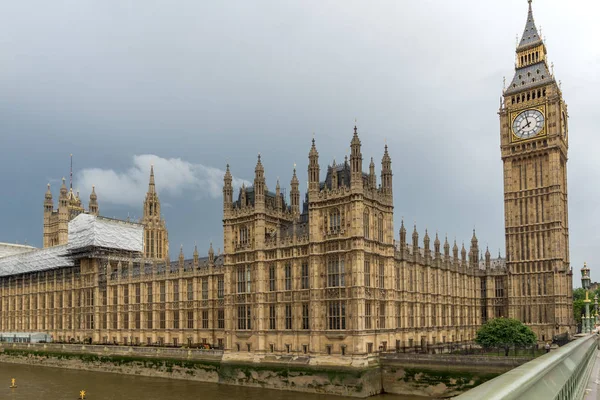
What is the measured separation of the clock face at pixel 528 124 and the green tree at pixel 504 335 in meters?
40.5

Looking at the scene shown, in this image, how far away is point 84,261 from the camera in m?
116

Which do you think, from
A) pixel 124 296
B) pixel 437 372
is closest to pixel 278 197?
pixel 437 372

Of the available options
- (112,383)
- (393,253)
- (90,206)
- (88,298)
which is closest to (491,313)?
(393,253)

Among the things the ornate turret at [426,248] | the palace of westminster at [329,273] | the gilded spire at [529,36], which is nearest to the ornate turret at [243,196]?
the palace of westminster at [329,273]

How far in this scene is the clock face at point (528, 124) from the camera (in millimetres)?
104375

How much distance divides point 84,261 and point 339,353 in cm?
7120

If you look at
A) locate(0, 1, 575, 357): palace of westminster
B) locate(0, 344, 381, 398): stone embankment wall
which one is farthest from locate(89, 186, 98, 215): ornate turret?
locate(0, 344, 381, 398): stone embankment wall

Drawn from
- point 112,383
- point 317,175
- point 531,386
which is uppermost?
point 317,175

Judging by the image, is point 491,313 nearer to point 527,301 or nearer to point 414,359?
point 527,301

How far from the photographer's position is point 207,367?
77.5m

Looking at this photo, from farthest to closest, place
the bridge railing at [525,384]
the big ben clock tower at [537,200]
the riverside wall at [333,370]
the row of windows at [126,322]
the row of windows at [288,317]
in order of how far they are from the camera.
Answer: the big ben clock tower at [537,200] → the row of windows at [126,322] → the row of windows at [288,317] → the riverside wall at [333,370] → the bridge railing at [525,384]

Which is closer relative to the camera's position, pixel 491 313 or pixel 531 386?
pixel 531 386

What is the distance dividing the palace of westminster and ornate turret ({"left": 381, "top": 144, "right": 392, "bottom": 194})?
144 mm

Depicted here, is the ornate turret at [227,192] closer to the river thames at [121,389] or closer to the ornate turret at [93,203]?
the river thames at [121,389]
